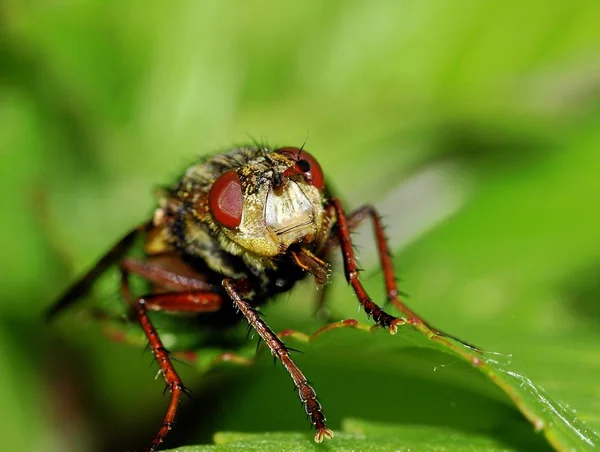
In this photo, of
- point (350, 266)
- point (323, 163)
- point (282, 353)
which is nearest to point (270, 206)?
point (350, 266)

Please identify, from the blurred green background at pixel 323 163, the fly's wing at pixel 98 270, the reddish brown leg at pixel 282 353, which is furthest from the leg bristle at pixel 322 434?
the fly's wing at pixel 98 270

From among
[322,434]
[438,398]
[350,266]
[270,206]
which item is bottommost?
[438,398]

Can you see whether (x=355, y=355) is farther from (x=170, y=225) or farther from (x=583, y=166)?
(x=583, y=166)

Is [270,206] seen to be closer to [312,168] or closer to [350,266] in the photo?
[312,168]

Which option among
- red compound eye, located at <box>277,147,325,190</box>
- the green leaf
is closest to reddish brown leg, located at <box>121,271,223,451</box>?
the green leaf

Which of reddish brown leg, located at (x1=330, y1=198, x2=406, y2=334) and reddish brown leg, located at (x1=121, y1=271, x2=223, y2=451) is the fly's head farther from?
reddish brown leg, located at (x1=121, y1=271, x2=223, y2=451)

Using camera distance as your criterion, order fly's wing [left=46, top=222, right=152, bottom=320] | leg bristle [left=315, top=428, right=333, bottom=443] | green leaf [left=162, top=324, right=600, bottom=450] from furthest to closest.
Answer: fly's wing [left=46, top=222, right=152, bottom=320] → leg bristle [left=315, top=428, right=333, bottom=443] → green leaf [left=162, top=324, right=600, bottom=450]
